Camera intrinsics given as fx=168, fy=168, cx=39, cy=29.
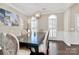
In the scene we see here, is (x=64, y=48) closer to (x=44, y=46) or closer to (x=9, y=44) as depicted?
(x=44, y=46)

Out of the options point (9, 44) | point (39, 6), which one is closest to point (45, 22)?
point (39, 6)

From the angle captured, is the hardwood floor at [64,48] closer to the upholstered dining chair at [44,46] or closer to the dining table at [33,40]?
the upholstered dining chair at [44,46]

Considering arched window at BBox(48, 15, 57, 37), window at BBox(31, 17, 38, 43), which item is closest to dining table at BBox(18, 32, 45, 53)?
window at BBox(31, 17, 38, 43)

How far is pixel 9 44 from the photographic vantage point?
235cm

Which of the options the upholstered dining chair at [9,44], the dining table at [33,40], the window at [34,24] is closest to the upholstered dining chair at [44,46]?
the dining table at [33,40]

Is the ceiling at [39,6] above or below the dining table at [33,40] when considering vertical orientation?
above

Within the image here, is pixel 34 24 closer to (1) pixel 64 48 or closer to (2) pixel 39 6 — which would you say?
(2) pixel 39 6

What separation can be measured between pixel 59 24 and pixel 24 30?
494 millimetres

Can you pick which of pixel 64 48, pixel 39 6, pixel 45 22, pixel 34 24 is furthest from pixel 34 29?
pixel 64 48

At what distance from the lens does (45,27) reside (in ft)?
7.66

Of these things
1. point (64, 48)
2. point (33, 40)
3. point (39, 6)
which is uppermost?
point (39, 6)

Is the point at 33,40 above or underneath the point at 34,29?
underneath

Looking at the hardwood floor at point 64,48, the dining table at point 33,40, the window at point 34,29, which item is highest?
the window at point 34,29

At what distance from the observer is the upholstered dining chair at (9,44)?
7.67 feet
